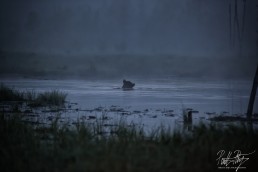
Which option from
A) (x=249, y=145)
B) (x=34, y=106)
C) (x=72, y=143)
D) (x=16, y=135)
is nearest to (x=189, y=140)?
(x=249, y=145)

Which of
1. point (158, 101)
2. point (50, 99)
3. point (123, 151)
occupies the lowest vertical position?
point (123, 151)

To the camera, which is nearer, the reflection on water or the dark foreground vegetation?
the dark foreground vegetation

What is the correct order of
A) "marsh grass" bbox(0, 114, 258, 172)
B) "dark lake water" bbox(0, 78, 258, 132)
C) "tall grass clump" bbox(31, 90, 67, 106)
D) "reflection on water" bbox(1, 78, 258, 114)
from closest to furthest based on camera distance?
"marsh grass" bbox(0, 114, 258, 172), "dark lake water" bbox(0, 78, 258, 132), "tall grass clump" bbox(31, 90, 67, 106), "reflection on water" bbox(1, 78, 258, 114)

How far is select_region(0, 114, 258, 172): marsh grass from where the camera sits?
363 inches

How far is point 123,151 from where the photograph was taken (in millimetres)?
10070

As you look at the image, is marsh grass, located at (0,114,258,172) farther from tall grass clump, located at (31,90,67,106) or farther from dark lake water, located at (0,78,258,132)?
tall grass clump, located at (31,90,67,106)

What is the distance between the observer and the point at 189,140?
11.9 metres

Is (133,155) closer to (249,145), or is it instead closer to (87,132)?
(87,132)

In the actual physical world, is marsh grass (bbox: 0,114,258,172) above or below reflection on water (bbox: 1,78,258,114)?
below

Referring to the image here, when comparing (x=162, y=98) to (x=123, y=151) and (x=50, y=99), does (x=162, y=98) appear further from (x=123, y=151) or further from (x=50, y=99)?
(x=123, y=151)

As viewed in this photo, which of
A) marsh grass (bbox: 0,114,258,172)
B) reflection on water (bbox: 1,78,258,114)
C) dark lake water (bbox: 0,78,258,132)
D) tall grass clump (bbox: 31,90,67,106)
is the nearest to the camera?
marsh grass (bbox: 0,114,258,172)

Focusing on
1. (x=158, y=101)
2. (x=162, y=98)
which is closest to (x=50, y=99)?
(x=158, y=101)

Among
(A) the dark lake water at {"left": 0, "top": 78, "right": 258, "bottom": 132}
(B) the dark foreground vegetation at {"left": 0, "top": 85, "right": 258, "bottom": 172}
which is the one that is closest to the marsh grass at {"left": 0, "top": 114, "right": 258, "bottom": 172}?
(B) the dark foreground vegetation at {"left": 0, "top": 85, "right": 258, "bottom": 172}

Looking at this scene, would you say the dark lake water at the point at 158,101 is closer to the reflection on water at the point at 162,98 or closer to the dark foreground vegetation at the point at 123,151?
the reflection on water at the point at 162,98
